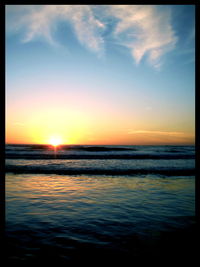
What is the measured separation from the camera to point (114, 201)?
7160mm

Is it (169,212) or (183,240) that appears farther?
(169,212)

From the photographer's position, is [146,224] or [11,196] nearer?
[146,224]

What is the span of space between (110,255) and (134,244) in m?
0.68

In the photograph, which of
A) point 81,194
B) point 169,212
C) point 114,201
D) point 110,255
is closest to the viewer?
point 110,255

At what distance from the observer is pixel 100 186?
32.0 ft

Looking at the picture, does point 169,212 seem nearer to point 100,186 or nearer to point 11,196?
point 100,186
